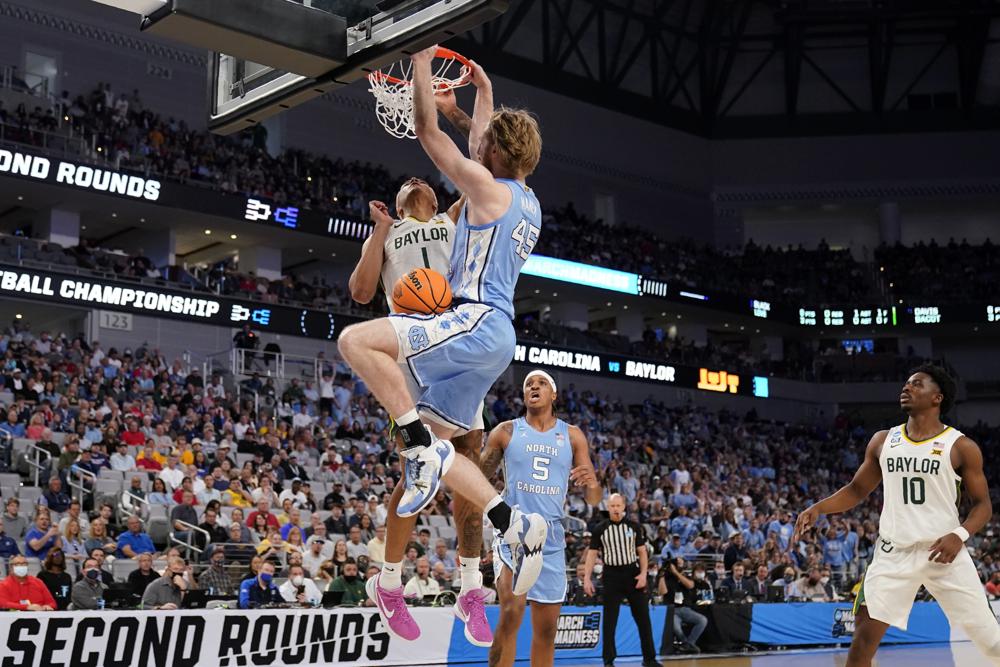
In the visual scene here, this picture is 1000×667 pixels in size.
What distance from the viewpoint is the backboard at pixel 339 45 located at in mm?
6414

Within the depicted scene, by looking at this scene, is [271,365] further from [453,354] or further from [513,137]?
[453,354]

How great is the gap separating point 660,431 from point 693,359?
6.77 meters

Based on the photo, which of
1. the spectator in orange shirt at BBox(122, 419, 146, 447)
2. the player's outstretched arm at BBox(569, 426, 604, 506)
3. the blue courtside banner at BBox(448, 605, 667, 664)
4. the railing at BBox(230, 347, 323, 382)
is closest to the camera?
the player's outstretched arm at BBox(569, 426, 604, 506)

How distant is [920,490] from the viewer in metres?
7.66

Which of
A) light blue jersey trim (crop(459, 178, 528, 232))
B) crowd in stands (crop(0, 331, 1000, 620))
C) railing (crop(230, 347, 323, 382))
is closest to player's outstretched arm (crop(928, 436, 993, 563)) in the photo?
light blue jersey trim (crop(459, 178, 528, 232))

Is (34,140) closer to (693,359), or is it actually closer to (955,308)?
(693,359)

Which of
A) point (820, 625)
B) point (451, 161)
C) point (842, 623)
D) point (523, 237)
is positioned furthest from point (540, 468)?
point (842, 623)

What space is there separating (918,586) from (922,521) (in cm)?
42

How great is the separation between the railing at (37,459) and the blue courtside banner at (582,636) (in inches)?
304

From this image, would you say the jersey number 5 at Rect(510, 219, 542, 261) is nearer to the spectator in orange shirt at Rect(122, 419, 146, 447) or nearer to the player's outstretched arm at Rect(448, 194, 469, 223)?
the player's outstretched arm at Rect(448, 194, 469, 223)

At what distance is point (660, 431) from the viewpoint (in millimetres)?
36344

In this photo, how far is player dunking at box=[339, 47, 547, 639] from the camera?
5.42 m

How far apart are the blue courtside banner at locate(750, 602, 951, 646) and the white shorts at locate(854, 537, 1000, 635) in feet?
35.5

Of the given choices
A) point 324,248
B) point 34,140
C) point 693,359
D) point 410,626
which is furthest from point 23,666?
point 693,359
